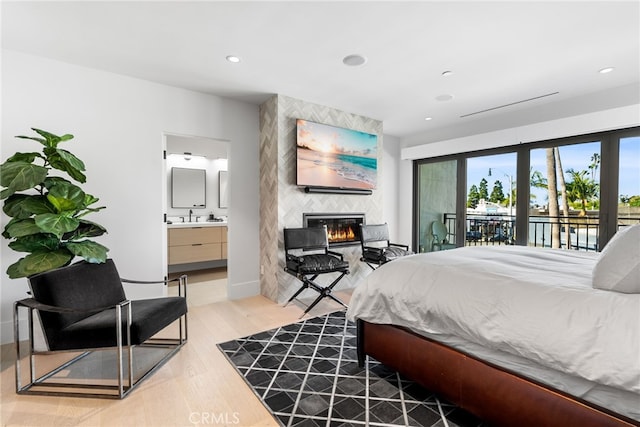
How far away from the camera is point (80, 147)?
113 inches

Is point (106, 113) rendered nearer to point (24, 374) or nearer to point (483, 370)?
point (24, 374)

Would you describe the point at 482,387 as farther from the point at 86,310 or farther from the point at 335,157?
the point at 335,157

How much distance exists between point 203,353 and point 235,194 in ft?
6.47

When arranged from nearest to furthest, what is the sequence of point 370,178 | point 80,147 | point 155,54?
point 155,54 < point 80,147 < point 370,178

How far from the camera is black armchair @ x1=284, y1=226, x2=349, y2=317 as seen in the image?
3.29m

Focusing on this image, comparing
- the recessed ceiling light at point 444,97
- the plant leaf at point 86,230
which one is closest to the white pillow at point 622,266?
the recessed ceiling light at point 444,97

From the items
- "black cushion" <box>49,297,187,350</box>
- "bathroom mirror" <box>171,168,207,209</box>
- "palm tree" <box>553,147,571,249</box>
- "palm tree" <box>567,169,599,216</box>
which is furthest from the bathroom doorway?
"palm tree" <box>567,169,599,216</box>

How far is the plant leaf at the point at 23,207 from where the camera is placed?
2137 millimetres

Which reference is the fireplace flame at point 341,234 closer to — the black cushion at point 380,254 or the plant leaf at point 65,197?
the black cushion at point 380,254

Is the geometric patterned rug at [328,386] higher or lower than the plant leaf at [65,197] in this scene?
lower

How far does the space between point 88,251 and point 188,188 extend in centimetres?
346

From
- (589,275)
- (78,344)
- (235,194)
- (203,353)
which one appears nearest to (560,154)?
(589,275)

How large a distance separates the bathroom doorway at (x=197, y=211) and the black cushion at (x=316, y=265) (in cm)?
155

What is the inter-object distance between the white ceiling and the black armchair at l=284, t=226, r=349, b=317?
172 cm
